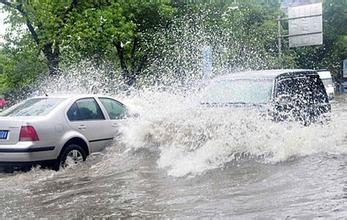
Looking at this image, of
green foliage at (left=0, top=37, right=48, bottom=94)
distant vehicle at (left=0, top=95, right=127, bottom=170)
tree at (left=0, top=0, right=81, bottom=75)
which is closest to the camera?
distant vehicle at (left=0, top=95, right=127, bottom=170)

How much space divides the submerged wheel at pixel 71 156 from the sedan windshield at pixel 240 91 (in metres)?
2.18

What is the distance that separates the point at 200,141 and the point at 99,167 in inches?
66.3

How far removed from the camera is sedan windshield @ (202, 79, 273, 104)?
8.34 meters

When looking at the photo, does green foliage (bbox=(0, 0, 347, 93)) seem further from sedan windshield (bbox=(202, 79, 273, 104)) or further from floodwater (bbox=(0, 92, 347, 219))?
floodwater (bbox=(0, 92, 347, 219))

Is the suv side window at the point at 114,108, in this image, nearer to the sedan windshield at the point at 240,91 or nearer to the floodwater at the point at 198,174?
the floodwater at the point at 198,174

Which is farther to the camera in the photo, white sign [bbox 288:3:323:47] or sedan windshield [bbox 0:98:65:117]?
white sign [bbox 288:3:323:47]

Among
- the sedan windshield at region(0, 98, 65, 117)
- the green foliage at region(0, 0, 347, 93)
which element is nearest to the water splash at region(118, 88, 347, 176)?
the sedan windshield at region(0, 98, 65, 117)

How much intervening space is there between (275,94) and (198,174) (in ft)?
7.15

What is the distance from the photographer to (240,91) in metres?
→ 8.61

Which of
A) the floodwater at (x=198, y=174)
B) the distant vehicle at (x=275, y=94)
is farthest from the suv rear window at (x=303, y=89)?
the floodwater at (x=198, y=174)

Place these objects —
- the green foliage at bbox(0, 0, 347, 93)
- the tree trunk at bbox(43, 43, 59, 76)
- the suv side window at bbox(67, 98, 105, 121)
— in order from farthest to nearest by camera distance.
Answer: the green foliage at bbox(0, 0, 347, 93)
the tree trunk at bbox(43, 43, 59, 76)
the suv side window at bbox(67, 98, 105, 121)

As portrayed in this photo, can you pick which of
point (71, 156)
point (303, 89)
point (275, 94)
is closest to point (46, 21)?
point (71, 156)

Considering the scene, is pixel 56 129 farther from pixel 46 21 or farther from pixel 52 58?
pixel 52 58

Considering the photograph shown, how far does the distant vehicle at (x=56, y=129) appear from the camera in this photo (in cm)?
804
